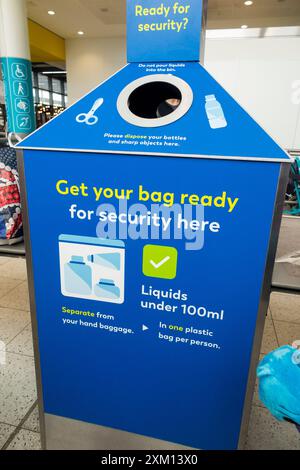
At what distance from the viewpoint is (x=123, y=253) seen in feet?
3.05

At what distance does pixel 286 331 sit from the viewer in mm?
2186

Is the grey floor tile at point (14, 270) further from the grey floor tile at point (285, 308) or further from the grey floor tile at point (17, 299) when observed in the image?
the grey floor tile at point (285, 308)

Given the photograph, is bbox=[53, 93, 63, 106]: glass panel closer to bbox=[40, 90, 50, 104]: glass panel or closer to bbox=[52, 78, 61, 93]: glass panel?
bbox=[52, 78, 61, 93]: glass panel

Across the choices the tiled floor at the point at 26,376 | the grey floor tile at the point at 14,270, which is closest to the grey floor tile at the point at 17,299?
the tiled floor at the point at 26,376

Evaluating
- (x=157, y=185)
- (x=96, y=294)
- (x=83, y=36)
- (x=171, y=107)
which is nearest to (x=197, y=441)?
(x=96, y=294)

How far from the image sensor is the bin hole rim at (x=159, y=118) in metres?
0.83

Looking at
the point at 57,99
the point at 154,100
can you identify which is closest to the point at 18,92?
the point at 154,100

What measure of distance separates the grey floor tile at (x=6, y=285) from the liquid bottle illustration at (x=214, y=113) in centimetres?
238

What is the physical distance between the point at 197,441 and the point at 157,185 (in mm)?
894

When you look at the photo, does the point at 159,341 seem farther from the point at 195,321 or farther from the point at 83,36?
the point at 83,36

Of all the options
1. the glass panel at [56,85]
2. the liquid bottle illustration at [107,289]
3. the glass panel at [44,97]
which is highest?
the glass panel at [56,85]

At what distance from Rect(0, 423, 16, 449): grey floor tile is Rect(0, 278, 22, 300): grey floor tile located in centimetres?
135

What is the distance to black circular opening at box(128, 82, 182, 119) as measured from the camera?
41.8 inches

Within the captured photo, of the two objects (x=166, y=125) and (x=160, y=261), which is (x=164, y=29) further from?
(x=160, y=261)
